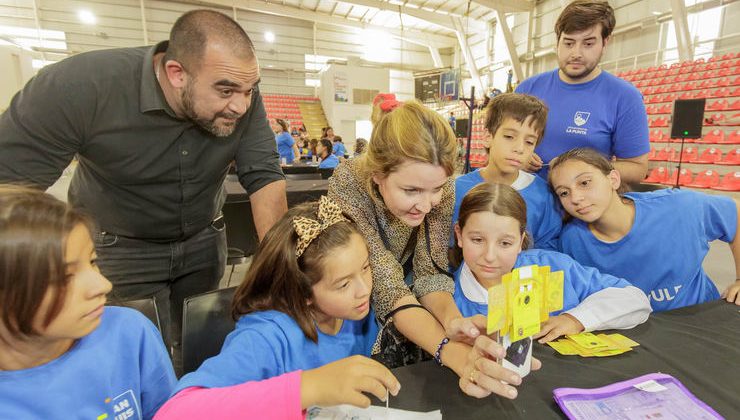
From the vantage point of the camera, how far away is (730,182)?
5703mm

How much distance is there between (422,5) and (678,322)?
50.6ft

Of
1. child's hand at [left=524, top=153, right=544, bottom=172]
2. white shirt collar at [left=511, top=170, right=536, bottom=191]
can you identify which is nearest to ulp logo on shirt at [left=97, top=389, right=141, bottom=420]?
white shirt collar at [left=511, top=170, right=536, bottom=191]

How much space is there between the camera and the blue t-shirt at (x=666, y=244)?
1.40 metres

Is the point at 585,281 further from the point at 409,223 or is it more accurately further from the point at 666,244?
the point at 409,223

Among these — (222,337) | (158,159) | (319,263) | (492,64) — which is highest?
(492,64)

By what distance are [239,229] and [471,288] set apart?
6.91 ft

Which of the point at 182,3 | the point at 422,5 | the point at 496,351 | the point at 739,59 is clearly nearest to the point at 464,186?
the point at 496,351

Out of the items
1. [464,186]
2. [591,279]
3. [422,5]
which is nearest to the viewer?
[591,279]

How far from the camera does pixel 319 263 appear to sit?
987 mm

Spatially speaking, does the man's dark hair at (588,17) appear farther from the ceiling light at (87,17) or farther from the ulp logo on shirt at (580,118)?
the ceiling light at (87,17)

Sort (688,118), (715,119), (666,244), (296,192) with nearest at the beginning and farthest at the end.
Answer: (666,244) → (296,192) → (688,118) → (715,119)

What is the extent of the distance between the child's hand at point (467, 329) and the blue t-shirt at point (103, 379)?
2.27 feet

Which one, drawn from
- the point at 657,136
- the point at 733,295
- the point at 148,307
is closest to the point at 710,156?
the point at 657,136

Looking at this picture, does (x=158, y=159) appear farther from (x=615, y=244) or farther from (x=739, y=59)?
(x=739, y=59)
